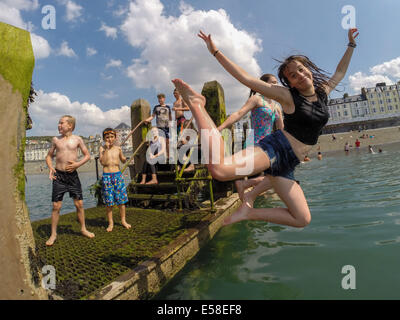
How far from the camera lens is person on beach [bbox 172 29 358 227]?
2.02 metres

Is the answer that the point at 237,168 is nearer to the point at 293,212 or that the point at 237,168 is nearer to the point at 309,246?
the point at 293,212

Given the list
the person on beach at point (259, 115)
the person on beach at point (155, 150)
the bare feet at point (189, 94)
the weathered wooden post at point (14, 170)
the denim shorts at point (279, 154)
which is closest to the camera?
the weathered wooden post at point (14, 170)

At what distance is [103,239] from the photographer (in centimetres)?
373

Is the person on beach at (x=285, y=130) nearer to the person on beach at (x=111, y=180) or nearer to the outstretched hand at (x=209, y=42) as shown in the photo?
the outstretched hand at (x=209, y=42)

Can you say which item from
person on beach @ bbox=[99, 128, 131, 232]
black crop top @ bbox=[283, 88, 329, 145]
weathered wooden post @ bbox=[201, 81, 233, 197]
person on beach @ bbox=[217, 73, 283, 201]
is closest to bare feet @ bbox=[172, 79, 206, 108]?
black crop top @ bbox=[283, 88, 329, 145]

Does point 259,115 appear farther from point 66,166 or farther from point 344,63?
point 66,166

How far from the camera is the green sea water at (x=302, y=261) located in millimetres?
2355

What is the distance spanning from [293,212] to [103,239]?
3119 mm

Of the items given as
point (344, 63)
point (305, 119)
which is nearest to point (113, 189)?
point (305, 119)

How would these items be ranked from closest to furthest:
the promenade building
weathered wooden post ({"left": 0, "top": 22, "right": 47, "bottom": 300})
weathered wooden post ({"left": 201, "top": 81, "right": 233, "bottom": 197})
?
weathered wooden post ({"left": 0, "top": 22, "right": 47, "bottom": 300})
weathered wooden post ({"left": 201, "top": 81, "right": 233, "bottom": 197})
the promenade building

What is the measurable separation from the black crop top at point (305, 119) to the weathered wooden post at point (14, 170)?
7.20ft

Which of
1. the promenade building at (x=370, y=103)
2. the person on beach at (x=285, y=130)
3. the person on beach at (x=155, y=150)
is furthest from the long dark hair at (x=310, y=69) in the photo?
the promenade building at (x=370, y=103)

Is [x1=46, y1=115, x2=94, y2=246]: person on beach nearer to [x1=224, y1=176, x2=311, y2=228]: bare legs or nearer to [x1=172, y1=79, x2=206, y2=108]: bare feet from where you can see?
[x1=172, y1=79, x2=206, y2=108]: bare feet
